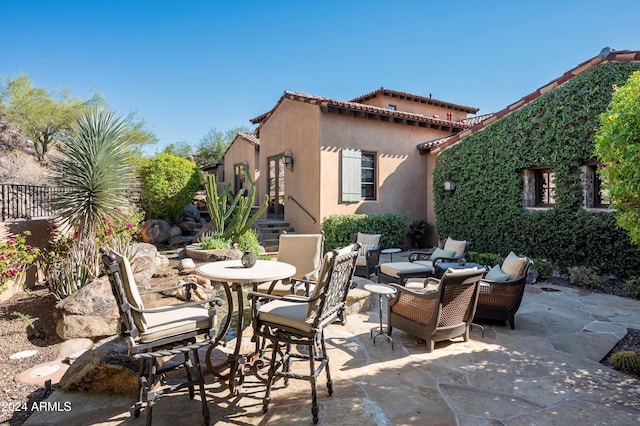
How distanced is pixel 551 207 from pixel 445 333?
6387mm

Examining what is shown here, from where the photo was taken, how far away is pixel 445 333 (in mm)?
3883

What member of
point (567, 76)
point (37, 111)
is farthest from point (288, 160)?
point (37, 111)

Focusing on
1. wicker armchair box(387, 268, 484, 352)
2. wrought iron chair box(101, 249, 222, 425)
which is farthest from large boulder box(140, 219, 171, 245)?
wicker armchair box(387, 268, 484, 352)

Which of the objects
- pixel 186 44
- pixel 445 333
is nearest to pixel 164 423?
pixel 445 333

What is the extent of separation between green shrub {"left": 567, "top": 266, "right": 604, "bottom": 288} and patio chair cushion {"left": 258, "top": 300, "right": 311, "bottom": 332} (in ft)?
22.0

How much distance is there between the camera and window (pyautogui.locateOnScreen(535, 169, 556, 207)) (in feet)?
28.5

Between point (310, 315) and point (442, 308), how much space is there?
1.75 metres

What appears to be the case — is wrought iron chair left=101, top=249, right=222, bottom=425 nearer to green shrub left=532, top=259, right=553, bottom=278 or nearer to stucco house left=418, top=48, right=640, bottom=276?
stucco house left=418, top=48, right=640, bottom=276

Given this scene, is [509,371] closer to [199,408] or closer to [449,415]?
[449,415]

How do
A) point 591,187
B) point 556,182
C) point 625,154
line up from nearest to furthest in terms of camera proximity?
point 625,154 < point 591,187 < point 556,182

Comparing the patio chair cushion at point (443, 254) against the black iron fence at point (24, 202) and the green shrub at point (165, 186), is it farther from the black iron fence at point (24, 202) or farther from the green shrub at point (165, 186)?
the green shrub at point (165, 186)

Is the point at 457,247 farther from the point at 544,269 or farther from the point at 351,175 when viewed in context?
the point at 351,175

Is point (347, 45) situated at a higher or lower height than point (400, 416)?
higher

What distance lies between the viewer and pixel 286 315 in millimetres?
2848
